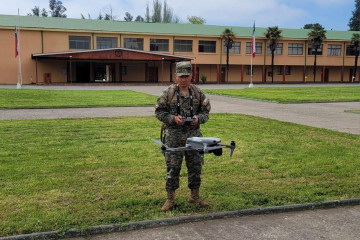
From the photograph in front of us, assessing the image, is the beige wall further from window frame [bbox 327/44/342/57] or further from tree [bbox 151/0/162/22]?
tree [bbox 151/0/162/22]

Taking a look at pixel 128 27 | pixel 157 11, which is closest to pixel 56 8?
pixel 157 11

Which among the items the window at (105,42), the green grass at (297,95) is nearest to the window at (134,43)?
the window at (105,42)

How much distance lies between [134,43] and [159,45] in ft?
12.0

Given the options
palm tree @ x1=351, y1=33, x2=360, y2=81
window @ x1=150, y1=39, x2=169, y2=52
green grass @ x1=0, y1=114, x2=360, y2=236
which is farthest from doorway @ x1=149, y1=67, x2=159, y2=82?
green grass @ x1=0, y1=114, x2=360, y2=236

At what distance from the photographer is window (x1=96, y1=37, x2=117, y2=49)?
49875mm

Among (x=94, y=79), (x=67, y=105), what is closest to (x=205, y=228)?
(x=67, y=105)

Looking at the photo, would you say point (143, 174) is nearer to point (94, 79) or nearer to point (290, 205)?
point (290, 205)

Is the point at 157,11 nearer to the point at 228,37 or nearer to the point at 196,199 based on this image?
the point at 228,37

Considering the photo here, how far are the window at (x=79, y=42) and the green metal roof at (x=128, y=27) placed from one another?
1170 millimetres

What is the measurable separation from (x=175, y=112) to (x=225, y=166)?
8.35ft

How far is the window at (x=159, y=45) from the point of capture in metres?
52.8

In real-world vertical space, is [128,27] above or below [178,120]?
above

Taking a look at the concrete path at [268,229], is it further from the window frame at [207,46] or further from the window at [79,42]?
the window frame at [207,46]

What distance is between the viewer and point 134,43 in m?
51.8
